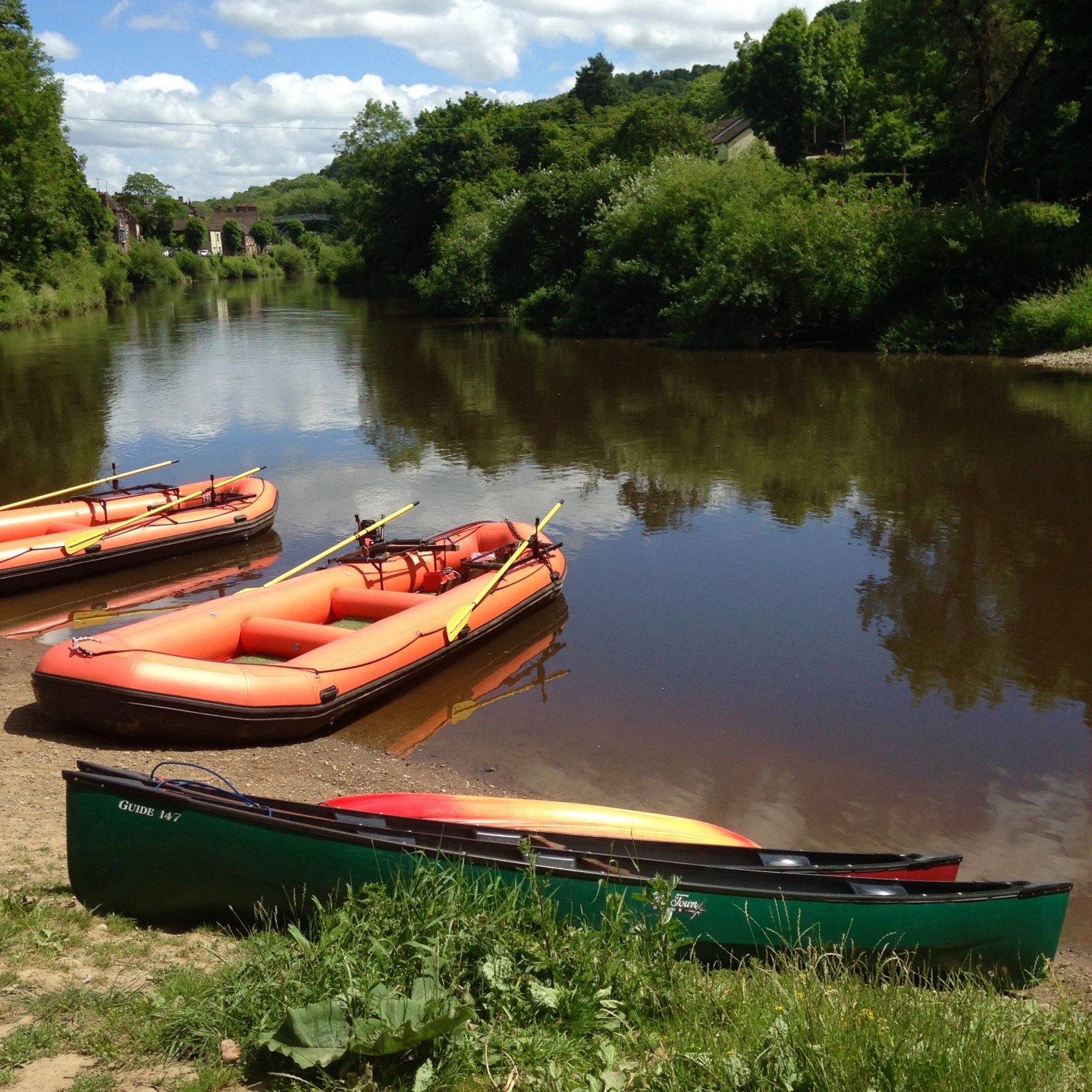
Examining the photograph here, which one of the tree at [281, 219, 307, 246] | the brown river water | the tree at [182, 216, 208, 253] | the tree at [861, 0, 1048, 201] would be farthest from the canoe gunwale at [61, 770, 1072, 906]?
the tree at [281, 219, 307, 246]

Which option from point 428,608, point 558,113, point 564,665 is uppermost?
point 558,113

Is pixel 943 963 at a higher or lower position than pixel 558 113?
lower

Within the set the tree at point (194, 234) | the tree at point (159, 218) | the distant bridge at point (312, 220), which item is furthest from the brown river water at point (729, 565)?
the distant bridge at point (312, 220)

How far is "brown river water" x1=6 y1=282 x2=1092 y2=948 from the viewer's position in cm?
743

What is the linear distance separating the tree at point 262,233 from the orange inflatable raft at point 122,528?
114m

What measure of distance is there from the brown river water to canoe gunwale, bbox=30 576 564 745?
79 cm

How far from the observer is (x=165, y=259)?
253ft

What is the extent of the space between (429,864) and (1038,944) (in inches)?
104

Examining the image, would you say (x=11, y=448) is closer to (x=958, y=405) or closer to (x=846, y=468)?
(x=846, y=468)

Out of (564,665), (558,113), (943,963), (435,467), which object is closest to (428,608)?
(564,665)

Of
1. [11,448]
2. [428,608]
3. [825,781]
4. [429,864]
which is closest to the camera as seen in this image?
[429,864]

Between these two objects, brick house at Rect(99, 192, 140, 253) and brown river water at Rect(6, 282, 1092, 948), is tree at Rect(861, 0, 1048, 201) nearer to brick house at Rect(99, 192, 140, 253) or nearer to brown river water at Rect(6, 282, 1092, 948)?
brown river water at Rect(6, 282, 1092, 948)

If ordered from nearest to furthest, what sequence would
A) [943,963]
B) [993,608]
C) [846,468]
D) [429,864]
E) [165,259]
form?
[429,864] < [943,963] < [993,608] < [846,468] < [165,259]

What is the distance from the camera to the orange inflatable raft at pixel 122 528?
36.6 ft
